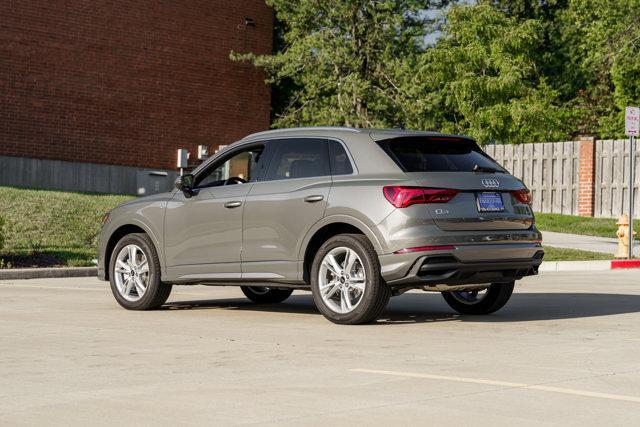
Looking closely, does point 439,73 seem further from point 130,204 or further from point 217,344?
point 217,344

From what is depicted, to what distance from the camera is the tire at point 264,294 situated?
13.9 metres

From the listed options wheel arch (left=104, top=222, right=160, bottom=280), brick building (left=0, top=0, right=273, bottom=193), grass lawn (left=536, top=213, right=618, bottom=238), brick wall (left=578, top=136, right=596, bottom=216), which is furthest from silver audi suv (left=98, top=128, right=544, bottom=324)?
brick wall (left=578, top=136, right=596, bottom=216)

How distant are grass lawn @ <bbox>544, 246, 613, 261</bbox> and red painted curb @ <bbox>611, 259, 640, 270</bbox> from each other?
958 mm

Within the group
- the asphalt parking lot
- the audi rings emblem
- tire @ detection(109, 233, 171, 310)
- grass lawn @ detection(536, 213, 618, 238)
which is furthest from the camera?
grass lawn @ detection(536, 213, 618, 238)

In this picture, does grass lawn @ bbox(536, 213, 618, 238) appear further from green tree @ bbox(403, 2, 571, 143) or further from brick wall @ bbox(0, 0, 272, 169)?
brick wall @ bbox(0, 0, 272, 169)

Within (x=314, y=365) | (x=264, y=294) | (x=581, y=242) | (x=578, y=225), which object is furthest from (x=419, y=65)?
(x=314, y=365)

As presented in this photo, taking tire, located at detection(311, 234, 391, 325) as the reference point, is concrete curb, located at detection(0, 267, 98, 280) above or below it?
below

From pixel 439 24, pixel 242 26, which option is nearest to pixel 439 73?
pixel 439 24

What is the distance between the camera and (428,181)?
10.7 metres

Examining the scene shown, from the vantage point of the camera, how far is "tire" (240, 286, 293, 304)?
13867 mm

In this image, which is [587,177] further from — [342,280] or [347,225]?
[342,280]

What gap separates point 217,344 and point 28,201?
1665cm

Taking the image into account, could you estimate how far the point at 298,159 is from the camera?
11773 mm

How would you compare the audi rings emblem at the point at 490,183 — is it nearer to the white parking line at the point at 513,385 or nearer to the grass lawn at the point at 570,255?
the white parking line at the point at 513,385
